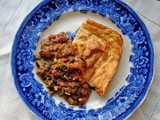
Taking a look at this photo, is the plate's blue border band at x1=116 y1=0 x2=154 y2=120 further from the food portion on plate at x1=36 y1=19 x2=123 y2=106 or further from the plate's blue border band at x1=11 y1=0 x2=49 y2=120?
the plate's blue border band at x1=11 y1=0 x2=49 y2=120

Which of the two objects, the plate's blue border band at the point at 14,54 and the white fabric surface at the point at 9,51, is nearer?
the plate's blue border band at the point at 14,54

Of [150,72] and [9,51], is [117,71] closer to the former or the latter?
[150,72]

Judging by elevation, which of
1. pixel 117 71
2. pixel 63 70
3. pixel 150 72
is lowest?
pixel 63 70

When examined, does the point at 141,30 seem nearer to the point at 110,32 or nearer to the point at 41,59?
the point at 110,32

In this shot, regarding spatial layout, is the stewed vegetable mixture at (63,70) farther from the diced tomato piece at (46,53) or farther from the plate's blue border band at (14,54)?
the plate's blue border band at (14,54)

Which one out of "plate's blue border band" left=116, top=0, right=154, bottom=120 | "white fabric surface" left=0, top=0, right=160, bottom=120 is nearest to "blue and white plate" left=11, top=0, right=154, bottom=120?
"plate's blue border band" left=116, top=0, right=154, bottom=120

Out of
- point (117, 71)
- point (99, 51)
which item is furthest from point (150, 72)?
point (99, 51)

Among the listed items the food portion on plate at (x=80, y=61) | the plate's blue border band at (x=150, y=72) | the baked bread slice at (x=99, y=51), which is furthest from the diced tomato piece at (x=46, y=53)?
the plate's blue border band at (x=150, y=72)
